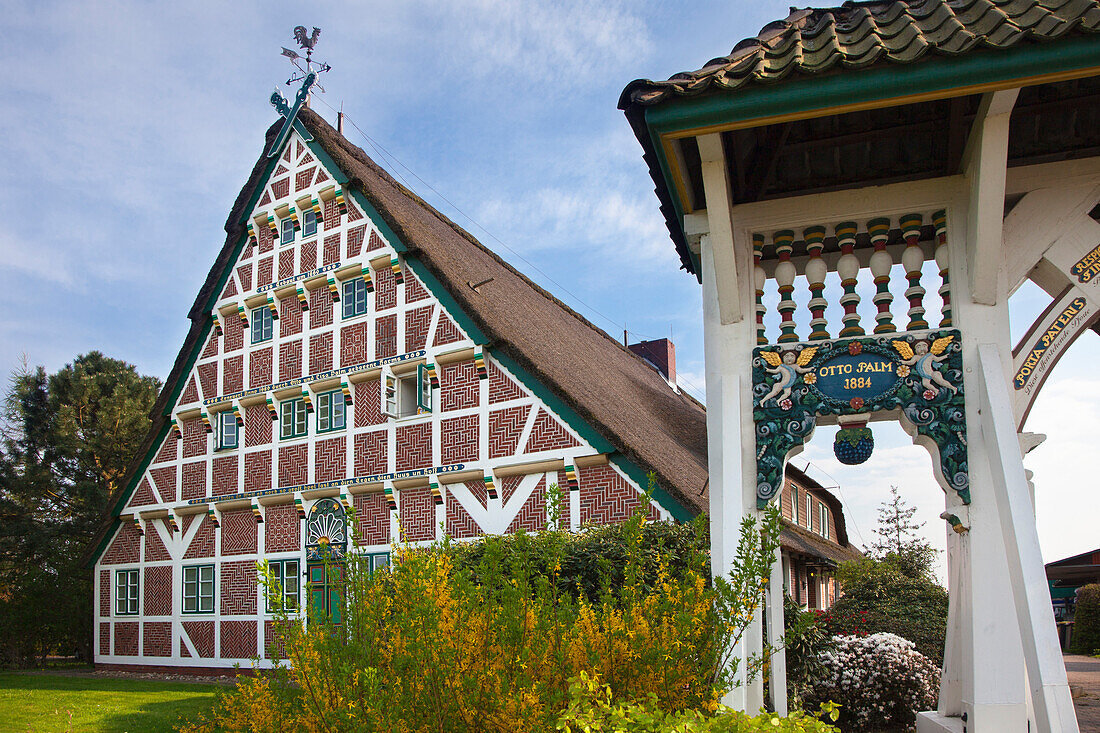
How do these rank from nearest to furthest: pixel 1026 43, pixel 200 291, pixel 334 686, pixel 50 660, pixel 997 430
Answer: pixel 334 686, pixel 1026 43, pixel 997 430, pixel 200 291, pixel 50 660

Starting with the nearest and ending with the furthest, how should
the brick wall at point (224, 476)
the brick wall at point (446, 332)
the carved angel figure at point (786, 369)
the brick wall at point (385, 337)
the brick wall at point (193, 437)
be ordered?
1. the carved angel figure at point (786, 369)
2. the brick wall at point (446, 332)
3. the brick wall at point (385, 337)
4. the brick wall at point (224, 476)
5. the brick wall at point (193, 437)

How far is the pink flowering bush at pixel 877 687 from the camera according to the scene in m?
10.1

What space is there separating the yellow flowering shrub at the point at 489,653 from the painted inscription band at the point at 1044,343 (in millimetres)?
1884

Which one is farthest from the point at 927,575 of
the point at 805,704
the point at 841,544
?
the point at 841,544

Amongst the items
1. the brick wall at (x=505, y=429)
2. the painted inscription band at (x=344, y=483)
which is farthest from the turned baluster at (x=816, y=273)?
the painted inscription band at (x=344, y=483)

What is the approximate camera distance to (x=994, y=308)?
479 cm

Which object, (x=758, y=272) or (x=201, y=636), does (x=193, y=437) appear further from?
(x=758, y=272)

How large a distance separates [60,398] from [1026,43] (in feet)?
100

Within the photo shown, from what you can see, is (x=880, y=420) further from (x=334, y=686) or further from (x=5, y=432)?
(x=5, y=432)

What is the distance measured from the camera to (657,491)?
490 inches

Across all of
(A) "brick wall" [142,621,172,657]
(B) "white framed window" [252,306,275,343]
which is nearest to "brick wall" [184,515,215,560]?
(A) "brick wall" [142,621,172,657]

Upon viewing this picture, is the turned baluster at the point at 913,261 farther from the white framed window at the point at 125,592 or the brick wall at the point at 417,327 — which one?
the white framed window at the point at 125,592

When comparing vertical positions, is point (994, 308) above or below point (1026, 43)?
below

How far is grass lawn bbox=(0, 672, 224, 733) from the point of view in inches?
452
